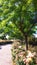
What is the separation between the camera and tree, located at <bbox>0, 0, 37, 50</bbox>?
17.3m

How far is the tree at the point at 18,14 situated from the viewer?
17.3 m

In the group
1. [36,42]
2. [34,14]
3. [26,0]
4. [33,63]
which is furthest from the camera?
[36,42]

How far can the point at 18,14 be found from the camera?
17.4 meters

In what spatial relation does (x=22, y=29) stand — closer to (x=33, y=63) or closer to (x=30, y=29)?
(x=30, y=29)

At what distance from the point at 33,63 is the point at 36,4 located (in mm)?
10177

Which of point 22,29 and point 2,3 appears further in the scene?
point 22,29

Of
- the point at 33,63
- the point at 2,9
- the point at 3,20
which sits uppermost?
the point at 2,9

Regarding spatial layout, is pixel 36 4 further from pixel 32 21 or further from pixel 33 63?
pixel 33 63

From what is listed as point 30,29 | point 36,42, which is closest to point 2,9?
point 30,29

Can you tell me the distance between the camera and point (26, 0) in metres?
17.4

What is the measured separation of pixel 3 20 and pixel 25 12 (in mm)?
1964

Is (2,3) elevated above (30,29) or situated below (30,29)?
above

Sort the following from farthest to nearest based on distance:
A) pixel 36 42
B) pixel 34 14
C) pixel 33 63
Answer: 1. pixel 36 42
2. pixel 34 14
3. pixel 33 63

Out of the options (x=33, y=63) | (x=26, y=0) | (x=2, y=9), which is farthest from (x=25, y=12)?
(x=33, y=63)
